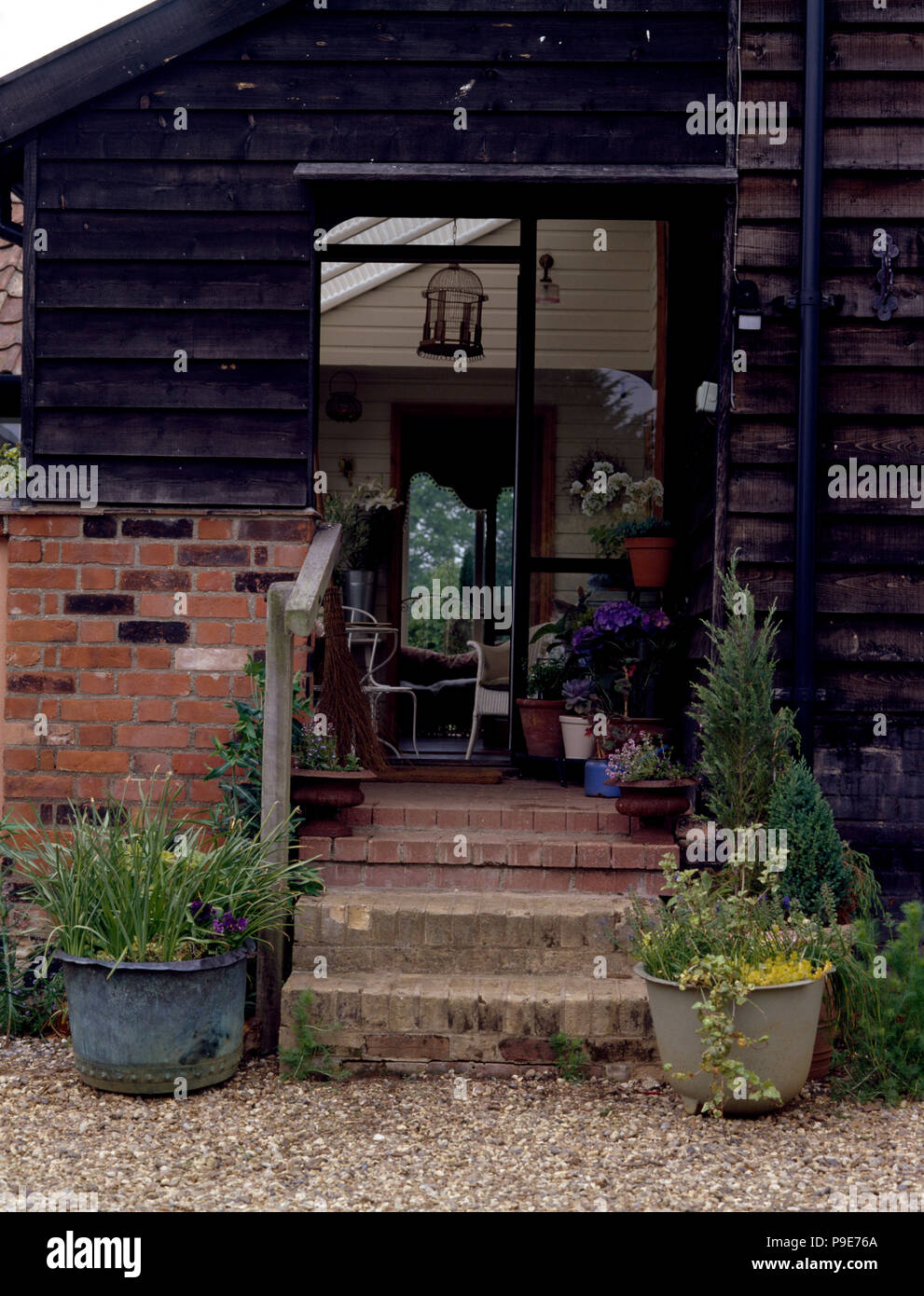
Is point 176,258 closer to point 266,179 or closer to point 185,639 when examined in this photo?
point 266,179

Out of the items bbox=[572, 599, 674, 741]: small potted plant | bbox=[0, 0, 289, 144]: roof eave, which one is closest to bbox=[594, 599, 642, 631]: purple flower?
bbox=[572, 599, 674, 741]: small potted plant

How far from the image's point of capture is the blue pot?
16.6 feet

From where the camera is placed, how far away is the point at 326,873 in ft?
14.1

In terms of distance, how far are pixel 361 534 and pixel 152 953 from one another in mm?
4154

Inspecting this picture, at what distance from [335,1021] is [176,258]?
298cm

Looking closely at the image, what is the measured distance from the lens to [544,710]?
5.64 m

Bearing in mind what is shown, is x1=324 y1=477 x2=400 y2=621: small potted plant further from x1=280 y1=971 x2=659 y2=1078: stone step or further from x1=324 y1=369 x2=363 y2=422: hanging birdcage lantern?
x1=280 y1=971 x2=659 y2=1078: stone step

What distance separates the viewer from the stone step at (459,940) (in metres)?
3.95

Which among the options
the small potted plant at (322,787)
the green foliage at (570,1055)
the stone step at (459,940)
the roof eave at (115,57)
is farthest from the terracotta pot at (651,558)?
the roof eave at (115,57)

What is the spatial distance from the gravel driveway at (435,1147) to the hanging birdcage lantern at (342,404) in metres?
5.55

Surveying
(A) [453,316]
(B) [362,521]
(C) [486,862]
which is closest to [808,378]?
(C) [486,862]

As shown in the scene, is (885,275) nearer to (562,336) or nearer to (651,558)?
(651,558)

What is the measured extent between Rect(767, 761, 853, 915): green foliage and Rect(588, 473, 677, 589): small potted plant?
178cm

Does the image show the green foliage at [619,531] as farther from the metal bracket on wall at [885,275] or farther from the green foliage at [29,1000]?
the green foliage at [29,1000]
